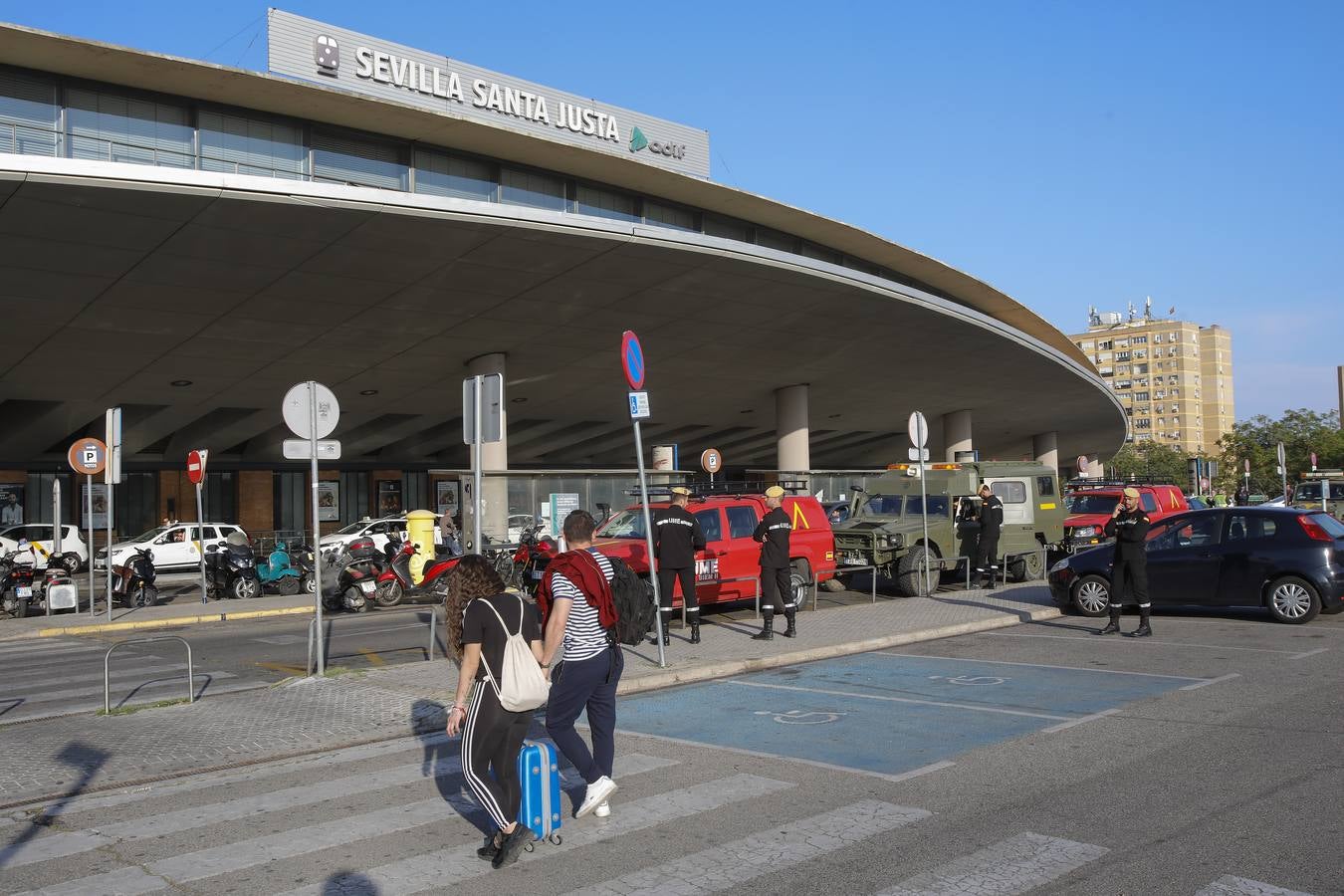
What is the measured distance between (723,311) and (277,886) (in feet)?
81.3

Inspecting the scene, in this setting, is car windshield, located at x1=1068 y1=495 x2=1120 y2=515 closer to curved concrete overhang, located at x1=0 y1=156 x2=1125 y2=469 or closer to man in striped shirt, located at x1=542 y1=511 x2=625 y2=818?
curved concrete overhang, located at x1=0 y1=156 x2=1125 y2=469

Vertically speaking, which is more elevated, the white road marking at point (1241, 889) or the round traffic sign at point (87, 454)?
the round traffic sign at point (87, 454)

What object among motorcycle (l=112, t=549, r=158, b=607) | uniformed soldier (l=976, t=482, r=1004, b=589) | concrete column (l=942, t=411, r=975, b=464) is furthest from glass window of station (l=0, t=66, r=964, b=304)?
concrete column (l=942, t=411, r=975, b=464)

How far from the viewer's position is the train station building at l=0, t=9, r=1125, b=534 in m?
21.1

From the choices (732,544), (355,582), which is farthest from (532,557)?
(732,544)

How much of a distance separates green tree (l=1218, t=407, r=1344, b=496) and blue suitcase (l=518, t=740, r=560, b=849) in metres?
89.8

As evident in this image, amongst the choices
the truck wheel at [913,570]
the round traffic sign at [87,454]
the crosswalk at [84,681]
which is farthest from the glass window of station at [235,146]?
the truck wheel at [913,570]

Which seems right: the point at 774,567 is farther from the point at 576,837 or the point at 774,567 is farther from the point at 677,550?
the point at 576,837

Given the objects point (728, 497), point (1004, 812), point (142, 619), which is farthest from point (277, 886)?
point (142, 619)

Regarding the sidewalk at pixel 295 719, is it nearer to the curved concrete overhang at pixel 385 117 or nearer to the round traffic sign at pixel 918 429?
the round traffic sign at pixel 918 429

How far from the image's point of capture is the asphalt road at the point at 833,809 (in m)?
5.19

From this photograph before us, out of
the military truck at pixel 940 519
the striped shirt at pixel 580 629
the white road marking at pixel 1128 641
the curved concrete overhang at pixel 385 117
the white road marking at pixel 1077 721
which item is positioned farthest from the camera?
the curved concrete overhang at pixel 385 117

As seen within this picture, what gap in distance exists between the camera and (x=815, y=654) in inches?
486

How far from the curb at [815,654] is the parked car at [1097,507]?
6.97 metres
